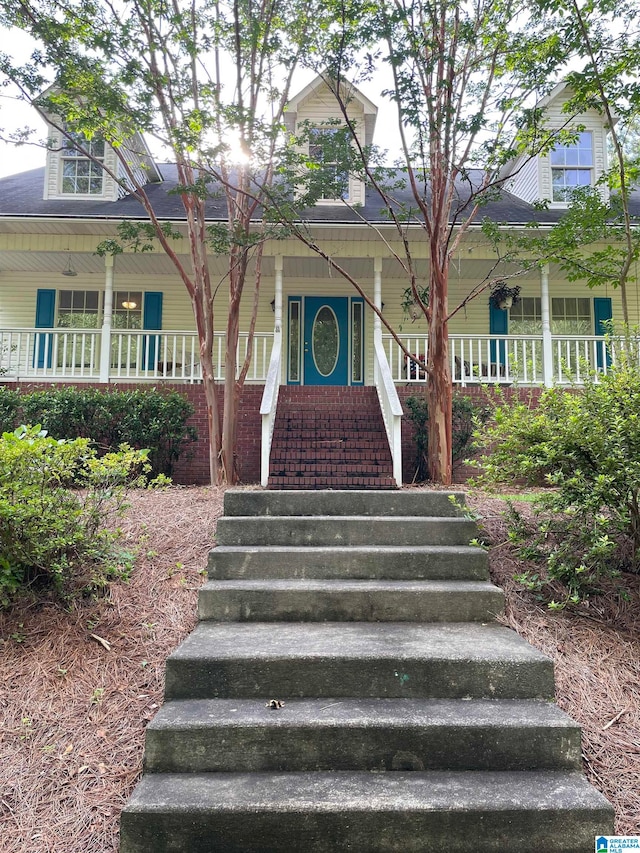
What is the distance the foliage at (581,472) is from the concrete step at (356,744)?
0.85m

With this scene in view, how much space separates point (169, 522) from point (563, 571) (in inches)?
105

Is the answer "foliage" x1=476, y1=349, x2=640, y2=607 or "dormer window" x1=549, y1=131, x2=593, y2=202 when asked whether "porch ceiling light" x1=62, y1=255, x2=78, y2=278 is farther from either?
"foliage" x1=476, y1=349, x2=640, y2=607

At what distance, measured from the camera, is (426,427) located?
7746mm

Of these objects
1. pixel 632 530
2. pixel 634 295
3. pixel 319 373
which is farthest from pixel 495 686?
pixel 634 295

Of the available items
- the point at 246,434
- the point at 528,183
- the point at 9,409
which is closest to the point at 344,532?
the point at 246,434

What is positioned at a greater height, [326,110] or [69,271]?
[326,110]

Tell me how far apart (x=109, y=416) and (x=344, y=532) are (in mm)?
4565

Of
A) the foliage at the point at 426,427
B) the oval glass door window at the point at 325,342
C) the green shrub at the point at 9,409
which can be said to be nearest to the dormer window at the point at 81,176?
the oval glass door window at the point at 325,342

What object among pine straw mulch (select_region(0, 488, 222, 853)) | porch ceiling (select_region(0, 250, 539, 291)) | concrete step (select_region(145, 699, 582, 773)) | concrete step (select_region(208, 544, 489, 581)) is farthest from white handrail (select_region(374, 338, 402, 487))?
concrete step (select_region(145, 699, 582, 773))

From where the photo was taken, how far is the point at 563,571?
2984 mm

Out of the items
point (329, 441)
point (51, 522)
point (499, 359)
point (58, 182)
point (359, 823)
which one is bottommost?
point (359, 823)

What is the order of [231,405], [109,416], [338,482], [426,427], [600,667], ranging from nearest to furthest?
[600,667]
[338,482]
[231,405]
[109,416]
[426,427]

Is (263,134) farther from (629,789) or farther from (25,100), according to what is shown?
(629,789)

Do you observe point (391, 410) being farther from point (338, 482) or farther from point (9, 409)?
point (9, 409)
